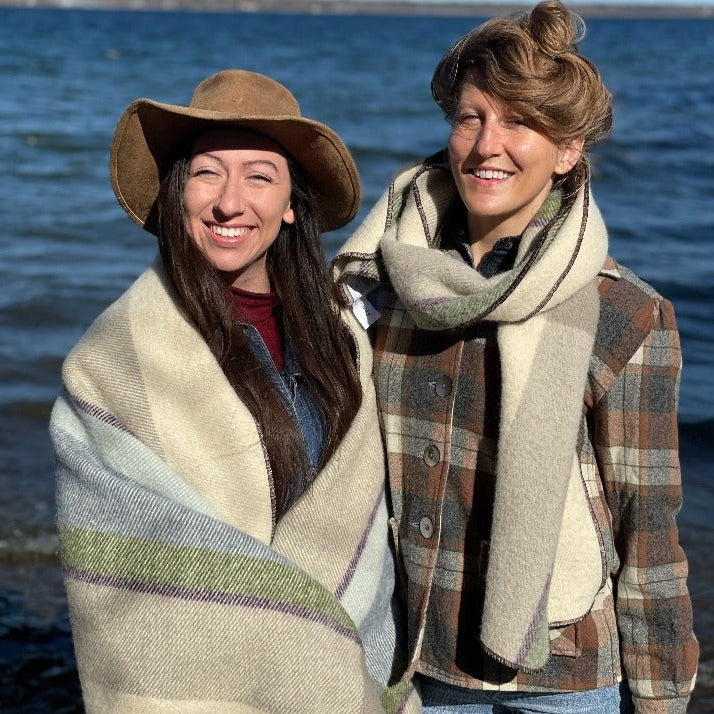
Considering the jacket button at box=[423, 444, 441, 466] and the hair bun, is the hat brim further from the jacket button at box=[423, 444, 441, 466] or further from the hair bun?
the jacket button at box=[423, 444, 441, 466]

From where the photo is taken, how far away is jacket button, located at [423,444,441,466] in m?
2.57

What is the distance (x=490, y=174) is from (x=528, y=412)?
540mm

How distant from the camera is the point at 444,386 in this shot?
255cm

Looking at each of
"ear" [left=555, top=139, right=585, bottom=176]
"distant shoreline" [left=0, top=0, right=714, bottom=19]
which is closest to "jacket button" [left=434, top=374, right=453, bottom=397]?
"ear" [left=555, top=139, right=585, bottom=176]

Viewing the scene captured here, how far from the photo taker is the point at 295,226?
293 cm

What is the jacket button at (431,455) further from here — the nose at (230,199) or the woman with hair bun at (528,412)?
the nose at (230,199)

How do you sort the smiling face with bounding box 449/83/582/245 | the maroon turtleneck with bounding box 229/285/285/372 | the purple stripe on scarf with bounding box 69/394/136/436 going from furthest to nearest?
the maroon turtleneck with bounding box 229/285/285/372 → the smiling face with bounding box 449/83/582/245 → the purple stripe on scarf with bounding box 69/394/136/436

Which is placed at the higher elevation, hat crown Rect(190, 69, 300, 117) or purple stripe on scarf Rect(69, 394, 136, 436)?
hat crown Rect(190, 69, 300, 117)

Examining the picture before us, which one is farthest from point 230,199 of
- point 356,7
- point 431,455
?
point 356,7

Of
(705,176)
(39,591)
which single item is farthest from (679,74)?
(39,591)

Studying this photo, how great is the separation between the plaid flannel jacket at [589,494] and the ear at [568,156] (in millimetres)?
230

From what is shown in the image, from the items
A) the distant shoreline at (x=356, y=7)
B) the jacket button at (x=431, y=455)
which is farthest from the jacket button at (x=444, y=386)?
the distant shoreline at (x=356, y=7)

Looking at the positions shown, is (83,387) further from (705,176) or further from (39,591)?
(705,176)

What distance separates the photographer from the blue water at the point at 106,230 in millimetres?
5117
